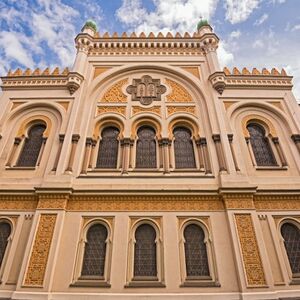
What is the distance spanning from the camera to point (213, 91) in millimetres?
9922

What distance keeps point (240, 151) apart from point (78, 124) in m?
5.74

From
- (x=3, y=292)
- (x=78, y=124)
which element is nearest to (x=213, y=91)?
(x=78, y=124)

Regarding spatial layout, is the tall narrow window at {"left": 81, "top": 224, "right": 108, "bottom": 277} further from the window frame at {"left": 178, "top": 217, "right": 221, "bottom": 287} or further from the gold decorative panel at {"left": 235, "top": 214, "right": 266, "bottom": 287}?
the gold decorative panel at {"left": 235, "top": 214, "right": 266, "bottom": 287}

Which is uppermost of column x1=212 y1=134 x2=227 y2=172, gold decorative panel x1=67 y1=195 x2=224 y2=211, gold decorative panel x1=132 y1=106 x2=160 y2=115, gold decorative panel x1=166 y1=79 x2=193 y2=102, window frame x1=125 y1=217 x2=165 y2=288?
gold decorative panel x1=166 y1=79 x2=193 y2=102

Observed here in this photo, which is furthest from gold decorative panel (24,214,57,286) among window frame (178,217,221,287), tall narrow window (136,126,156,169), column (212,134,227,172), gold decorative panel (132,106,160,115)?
column (212,134,227,172)

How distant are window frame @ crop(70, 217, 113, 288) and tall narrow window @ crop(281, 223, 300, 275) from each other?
15.8 feet

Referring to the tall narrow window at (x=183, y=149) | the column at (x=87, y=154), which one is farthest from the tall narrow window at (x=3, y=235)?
the tall narrow window at (x=183, y=149)

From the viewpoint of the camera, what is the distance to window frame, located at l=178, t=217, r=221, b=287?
20.7 ft

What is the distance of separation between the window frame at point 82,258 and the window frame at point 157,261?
0.52 metres

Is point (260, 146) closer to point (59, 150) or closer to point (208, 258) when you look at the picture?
point (208, 258)

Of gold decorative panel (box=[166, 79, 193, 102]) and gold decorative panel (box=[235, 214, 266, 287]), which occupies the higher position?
gold decorative panel (box=[166, 79, 193, 102])

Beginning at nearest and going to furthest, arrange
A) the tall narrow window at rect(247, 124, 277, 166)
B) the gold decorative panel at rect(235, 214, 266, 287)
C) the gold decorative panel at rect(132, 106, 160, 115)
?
the gold decorative panel at rect(235, 214, 266, 287) < the tall narrow window at rect(247, 124, 277, 166) < the gold decorative panel at rect(132, 106, 160, 115)

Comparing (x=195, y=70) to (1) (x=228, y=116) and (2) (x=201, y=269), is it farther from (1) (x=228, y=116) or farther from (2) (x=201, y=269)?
(2) (x=201, y=269)

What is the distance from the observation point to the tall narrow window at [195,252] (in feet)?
21.6
